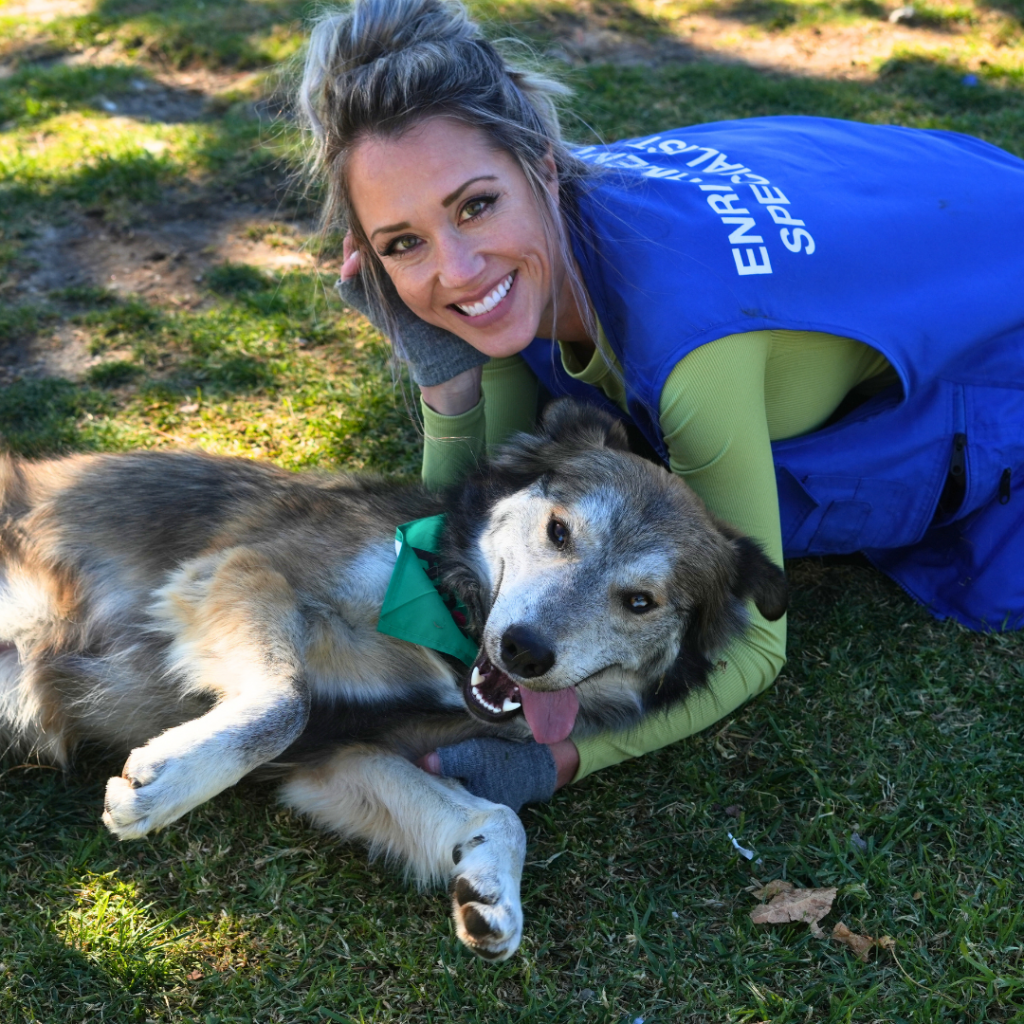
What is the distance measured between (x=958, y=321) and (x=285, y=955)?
3.06m

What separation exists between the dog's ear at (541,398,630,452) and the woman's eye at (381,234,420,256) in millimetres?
716

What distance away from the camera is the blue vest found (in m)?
3.20

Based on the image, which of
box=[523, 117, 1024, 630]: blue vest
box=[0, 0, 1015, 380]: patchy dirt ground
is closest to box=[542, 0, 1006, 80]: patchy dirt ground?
box=[0, 0, 1015, 380]: patchy dirt ground

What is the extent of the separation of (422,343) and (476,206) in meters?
0.89

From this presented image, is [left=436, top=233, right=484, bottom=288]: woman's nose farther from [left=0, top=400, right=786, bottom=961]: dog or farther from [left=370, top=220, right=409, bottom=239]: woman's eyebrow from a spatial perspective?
[left=0, top=400, right=786, bottom=961]: dog

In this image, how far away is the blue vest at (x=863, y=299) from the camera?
3195 millimetres

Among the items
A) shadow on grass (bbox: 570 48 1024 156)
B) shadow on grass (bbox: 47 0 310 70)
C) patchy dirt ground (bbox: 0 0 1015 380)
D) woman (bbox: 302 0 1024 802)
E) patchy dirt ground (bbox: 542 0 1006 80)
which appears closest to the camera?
woman (bbox: 302 0 1024 802)

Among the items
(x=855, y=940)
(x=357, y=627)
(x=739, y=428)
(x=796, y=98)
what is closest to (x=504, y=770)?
(x=357, y=627)

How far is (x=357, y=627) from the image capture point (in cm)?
312

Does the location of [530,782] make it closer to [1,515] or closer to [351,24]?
[1,515]

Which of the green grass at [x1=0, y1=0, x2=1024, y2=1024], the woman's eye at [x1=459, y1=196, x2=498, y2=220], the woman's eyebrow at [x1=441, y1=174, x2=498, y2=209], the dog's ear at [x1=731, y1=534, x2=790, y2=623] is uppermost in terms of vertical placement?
the woman's eyebrow at [x1=441, y1=174, x2=498, y2=209]

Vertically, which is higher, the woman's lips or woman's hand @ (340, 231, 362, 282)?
the woman's lips

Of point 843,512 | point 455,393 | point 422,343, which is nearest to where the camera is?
point 843,512

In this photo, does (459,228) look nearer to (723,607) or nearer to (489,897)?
(723,607)
